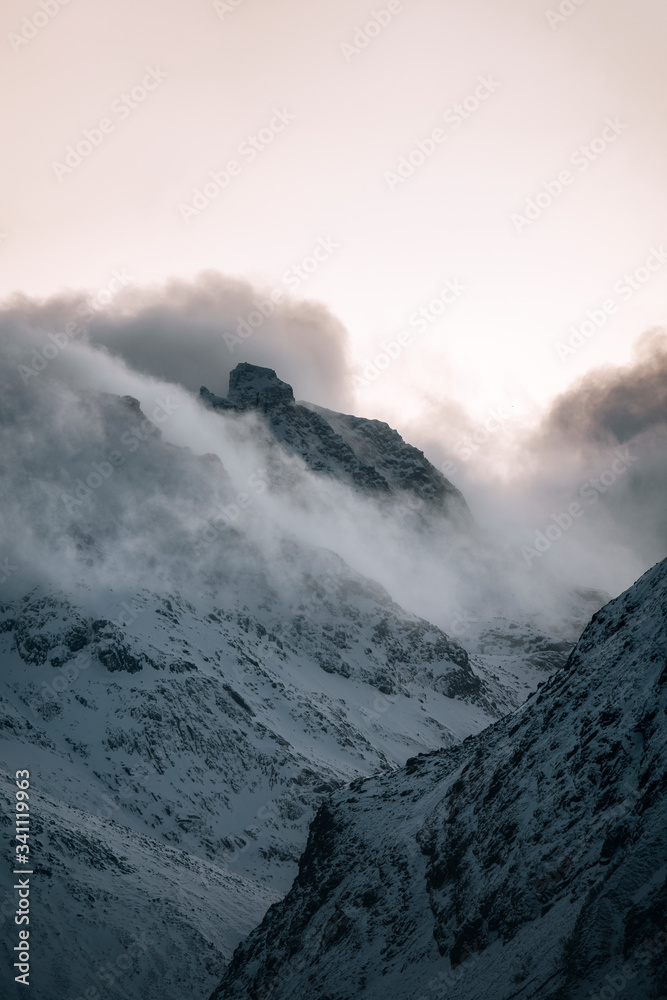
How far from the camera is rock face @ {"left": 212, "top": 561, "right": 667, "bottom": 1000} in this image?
41.6 metres

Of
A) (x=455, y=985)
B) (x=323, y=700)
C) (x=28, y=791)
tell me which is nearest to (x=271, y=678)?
(x=323, y=700)

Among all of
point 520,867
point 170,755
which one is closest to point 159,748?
point 170,755

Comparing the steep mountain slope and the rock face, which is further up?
the rock face

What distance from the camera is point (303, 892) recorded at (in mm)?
70812

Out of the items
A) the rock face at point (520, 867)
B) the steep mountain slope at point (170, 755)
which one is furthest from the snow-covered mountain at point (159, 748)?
the rock face at point (520, 867)

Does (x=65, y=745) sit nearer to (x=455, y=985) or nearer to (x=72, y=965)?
(x=72, y=965)

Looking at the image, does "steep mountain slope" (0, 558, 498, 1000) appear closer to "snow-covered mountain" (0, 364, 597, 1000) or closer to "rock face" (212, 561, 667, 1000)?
"snow-covered mountain" (0, 364, 597, 1000)

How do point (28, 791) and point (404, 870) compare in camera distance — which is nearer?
point (404, 870)

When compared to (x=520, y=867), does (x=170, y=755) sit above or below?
below

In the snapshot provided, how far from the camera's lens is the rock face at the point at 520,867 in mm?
41594

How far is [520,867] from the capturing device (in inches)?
1994

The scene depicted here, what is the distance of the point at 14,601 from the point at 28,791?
70.1 meters

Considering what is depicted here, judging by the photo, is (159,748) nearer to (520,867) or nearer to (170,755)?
(170,755)

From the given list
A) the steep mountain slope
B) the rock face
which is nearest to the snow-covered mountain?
the steep mountain slope
